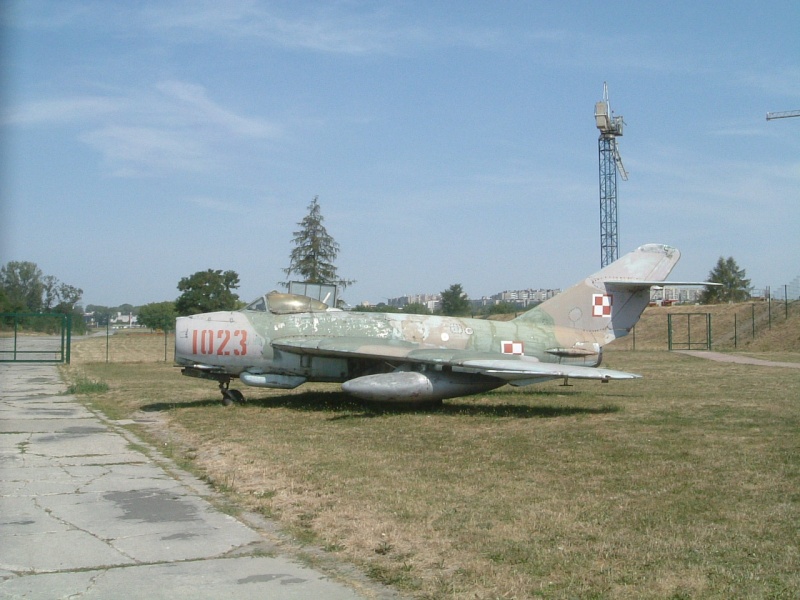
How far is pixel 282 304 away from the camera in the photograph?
16.0 m

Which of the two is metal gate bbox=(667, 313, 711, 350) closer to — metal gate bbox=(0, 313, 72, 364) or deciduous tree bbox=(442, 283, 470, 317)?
deciduous tree bbox=(442, 283, 470, 317)

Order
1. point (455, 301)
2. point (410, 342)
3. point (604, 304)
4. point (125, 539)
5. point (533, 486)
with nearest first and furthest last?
point (125, 539) < point (533, 486) < point (410, 342) < point (604, 304) < point (455, 301)

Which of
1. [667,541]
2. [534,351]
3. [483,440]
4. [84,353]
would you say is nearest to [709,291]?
[84,353]

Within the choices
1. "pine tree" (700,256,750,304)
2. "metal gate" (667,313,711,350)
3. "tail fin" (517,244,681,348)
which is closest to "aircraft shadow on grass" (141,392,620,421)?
"tail fin" (517,244,681,348)

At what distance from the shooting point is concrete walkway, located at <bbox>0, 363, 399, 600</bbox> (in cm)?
504

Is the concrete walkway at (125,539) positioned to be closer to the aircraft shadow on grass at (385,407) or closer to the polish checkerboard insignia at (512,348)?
the aircraft shadow on grass at (385,407)

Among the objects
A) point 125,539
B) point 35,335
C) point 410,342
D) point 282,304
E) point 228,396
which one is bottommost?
point 125,539

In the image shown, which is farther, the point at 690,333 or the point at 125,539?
the point at 690,333

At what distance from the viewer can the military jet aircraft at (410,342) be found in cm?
1404

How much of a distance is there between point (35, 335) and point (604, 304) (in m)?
34.5

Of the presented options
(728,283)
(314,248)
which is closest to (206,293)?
(314,248)

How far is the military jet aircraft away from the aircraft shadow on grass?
1.47 feet

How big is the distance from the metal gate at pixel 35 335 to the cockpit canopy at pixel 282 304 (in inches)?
725

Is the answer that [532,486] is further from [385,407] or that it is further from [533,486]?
[385,407]
